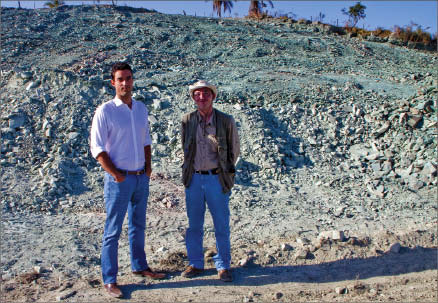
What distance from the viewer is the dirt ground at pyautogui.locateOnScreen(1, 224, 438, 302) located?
11.4 ft

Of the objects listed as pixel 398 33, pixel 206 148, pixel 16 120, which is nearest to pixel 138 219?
pixel 206 148

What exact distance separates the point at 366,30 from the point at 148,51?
1229 centimetres

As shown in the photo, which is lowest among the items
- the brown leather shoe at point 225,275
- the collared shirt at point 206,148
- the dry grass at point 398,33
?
the brown leather shoe at point 225,275

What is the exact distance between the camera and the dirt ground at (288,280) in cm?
347

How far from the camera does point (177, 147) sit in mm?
7062

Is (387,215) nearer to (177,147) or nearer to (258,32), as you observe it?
(177,147)

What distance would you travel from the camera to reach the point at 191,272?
12.4ft

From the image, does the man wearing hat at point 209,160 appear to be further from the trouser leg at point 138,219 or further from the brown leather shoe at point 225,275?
the trouser leg at point 138,219

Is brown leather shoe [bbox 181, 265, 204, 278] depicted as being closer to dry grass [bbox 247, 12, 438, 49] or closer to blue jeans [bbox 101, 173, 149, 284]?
blue jeans [bbox 101, 173, 149, 284]

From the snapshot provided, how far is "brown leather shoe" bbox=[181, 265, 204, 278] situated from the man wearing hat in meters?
0.23

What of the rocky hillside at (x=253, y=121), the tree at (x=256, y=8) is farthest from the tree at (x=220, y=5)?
the rocky hillside at (x=253, y=121)

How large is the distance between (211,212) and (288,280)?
3.17ft

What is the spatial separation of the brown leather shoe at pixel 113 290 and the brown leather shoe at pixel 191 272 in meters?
0.61

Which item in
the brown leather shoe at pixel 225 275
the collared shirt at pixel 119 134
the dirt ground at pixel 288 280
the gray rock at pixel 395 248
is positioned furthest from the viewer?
the gray rock at pixel 395 248
